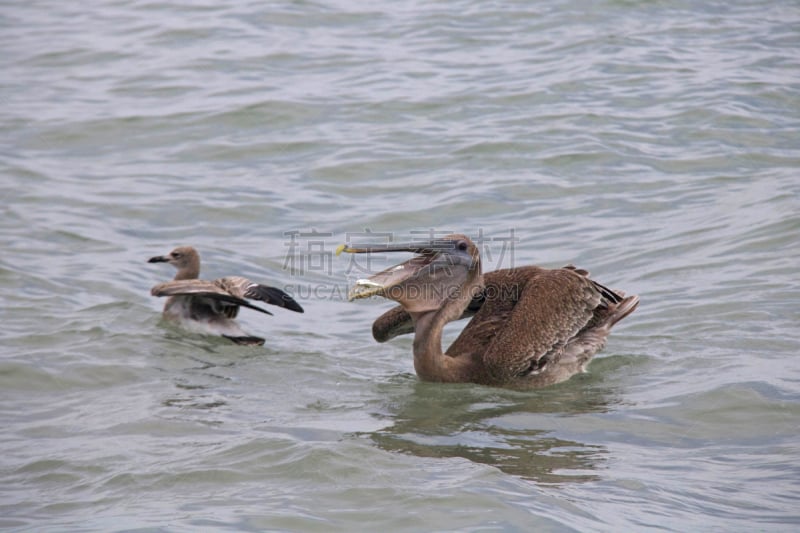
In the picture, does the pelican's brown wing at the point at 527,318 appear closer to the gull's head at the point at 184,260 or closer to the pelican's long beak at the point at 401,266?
the pelican's long beak at the point at 401,266

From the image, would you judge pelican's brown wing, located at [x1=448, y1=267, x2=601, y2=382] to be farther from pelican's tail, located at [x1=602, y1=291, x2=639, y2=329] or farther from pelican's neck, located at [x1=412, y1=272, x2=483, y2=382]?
pelican's neck, located at [x1=412, y1=272, x2=483, y2=382]

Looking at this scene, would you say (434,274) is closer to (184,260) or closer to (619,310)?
(619,310)

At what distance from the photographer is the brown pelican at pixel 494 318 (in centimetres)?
665

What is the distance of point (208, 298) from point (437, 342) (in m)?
2.22

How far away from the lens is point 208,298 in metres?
8.12

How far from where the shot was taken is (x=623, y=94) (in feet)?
41.5

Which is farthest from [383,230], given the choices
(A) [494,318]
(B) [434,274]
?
(B) [434,274]

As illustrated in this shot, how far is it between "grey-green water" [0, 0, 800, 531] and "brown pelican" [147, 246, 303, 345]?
17 centimetres

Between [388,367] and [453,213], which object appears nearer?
[388,367]

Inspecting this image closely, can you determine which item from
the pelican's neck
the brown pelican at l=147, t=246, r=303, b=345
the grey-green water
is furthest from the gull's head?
the pelican's neck

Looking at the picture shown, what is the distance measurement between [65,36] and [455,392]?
1123cm

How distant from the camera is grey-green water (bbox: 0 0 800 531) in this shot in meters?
5.01

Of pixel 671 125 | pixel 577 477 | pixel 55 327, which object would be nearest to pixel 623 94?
pixel 671 125

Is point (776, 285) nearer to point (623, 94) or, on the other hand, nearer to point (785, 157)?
point (785, 157)
